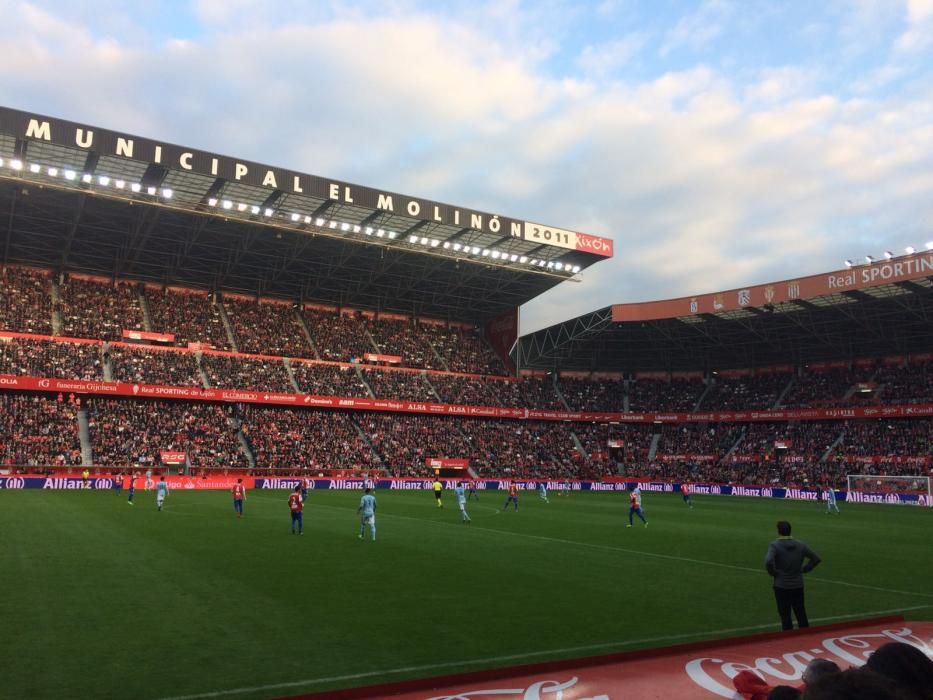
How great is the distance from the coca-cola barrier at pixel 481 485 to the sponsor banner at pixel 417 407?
26.0ft

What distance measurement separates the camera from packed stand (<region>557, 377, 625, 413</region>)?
263ft

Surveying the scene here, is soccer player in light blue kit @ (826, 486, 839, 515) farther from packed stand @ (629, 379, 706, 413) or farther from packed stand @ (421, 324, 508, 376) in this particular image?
packed stand @ (421, 324, 508, 376)

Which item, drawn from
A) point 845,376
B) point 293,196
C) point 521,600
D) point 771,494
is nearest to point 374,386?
point 293,196

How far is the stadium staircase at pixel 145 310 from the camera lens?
61056 mm

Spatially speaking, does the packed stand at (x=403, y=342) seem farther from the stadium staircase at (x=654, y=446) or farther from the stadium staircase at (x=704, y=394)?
the stadium staircase at (x=704, y=394)

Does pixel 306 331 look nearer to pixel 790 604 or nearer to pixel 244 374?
pixel 244 374

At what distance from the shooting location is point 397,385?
6894 centimetres

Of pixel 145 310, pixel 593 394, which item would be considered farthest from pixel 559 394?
pixel 145 310

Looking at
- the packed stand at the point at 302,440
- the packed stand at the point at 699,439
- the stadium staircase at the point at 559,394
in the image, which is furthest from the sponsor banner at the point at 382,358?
the packed stand at the point at 699,439

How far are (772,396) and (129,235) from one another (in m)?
63.8

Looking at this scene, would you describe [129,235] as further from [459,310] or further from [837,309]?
[837,309]

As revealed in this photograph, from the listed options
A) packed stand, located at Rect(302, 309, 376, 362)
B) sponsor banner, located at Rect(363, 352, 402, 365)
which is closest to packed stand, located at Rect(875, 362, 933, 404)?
sponsor banner, located at Rect(363, 352, 402, 365)

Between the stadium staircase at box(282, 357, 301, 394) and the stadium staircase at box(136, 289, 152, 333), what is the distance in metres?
12.0

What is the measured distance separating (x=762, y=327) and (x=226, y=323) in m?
51.9
